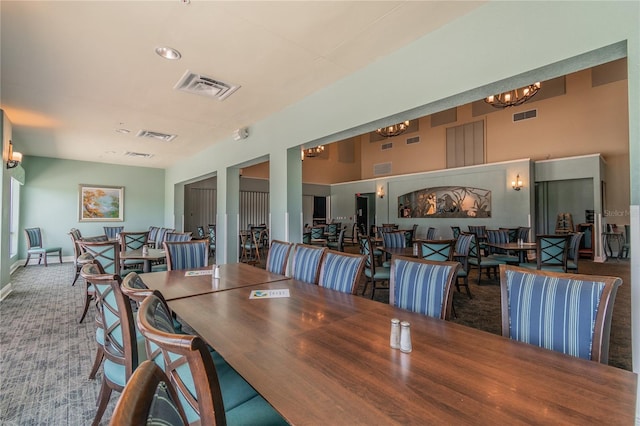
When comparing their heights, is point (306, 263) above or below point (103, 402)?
above

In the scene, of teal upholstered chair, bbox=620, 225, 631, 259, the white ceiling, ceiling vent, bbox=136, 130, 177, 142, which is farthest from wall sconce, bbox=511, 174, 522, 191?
ceiling vent, bbox=136, 130, 177, 142

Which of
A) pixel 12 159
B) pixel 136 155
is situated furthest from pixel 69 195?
pixel 12 159

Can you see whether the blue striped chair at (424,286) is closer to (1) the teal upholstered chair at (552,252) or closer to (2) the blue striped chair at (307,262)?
(2) the blue striped chair at (307,262)

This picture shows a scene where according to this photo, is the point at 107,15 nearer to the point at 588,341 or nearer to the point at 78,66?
the point at 78,66

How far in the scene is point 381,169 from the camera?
41.7 ft

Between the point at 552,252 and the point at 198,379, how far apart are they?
4902 millimetres

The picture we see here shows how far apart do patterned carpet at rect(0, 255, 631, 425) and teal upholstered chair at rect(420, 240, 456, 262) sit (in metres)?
0.72

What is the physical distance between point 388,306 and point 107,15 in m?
3.08

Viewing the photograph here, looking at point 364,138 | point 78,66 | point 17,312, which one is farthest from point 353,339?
point 364,138

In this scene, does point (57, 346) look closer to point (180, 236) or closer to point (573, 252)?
point (180, 236)

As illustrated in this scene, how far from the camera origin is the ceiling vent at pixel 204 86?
3495 millimetres

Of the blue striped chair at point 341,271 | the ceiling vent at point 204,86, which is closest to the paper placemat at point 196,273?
the blue striped chair at point 341,271

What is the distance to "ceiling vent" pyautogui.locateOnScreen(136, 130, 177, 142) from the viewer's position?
5.66m

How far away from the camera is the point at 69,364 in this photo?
2.51m
